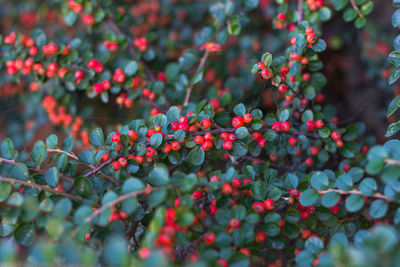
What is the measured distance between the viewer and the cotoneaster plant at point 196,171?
0.88 meters

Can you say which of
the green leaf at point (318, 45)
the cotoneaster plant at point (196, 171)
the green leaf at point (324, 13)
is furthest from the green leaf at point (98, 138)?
the green leaf at point (324, 13)

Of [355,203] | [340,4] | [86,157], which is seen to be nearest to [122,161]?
[86,157]

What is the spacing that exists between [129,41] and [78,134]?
0.56 m

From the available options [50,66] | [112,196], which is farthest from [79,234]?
[50,66]

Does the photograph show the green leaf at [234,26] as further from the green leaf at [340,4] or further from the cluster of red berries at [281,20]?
the green leaf at [340,4]

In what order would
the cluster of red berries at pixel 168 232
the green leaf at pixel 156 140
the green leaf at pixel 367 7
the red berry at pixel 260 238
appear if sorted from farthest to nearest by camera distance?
the green leaf at pixel 367 7 → the green leaf at pixel 156 140 → the red berry at pixel 260 238 → the cluster of red berries at pixel 168 232

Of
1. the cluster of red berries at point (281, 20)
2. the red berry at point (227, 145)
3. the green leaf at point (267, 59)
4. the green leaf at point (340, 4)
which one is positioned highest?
the green leaf at point (340, 4)

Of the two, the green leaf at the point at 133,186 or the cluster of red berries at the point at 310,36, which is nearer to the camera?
the green leaf at the point at 133,186

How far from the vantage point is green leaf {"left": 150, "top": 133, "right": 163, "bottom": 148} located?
113 cm

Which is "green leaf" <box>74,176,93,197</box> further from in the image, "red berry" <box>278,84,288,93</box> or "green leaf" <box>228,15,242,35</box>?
"green leaf" <box>228,15,242,35</box>

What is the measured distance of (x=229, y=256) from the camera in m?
0.91

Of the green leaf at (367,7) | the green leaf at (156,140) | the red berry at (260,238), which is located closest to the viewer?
the red berry at (260,238)

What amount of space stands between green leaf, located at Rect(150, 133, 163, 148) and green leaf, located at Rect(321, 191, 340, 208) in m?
0.48

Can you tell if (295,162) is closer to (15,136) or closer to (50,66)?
(50,66)
